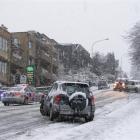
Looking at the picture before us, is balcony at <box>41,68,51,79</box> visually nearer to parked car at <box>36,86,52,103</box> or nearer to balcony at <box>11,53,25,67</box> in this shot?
balcony at <box>11,53,25,67</box>

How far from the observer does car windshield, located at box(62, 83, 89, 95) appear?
2184cm

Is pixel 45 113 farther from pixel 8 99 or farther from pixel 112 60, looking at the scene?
pixel 112 60

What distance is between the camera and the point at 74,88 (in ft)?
72.1

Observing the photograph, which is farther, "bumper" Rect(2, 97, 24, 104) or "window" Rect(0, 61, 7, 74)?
"window" Rect(0, 61, 7, 74)

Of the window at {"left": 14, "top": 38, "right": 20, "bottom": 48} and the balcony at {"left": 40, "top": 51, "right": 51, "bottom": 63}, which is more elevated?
A: the window at {"left": 14, "top": 38, "right": 20, "bottom": 48}

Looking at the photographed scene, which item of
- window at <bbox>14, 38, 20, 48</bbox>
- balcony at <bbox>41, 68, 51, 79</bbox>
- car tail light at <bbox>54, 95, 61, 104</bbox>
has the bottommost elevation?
car tail light at <bbox>54, 95, 61, 104</bbox>

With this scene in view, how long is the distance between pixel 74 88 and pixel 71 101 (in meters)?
0.74

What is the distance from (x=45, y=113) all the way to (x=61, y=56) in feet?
322

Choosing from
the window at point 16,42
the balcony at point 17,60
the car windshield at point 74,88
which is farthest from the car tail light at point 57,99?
the window at point 16,42

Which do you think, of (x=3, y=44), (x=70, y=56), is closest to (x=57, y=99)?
(x=3, y=44)

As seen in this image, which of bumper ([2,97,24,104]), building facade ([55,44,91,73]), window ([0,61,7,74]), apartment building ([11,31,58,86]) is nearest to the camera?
bumper ([2,97,24,104])

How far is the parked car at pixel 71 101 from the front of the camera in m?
21.4

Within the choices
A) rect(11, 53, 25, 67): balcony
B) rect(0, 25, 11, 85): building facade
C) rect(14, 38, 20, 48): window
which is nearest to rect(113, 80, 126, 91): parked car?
rect(0, 25, 11, 85): building facade

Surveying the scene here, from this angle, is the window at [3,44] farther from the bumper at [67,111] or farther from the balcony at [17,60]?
the bumper at [67,111]
